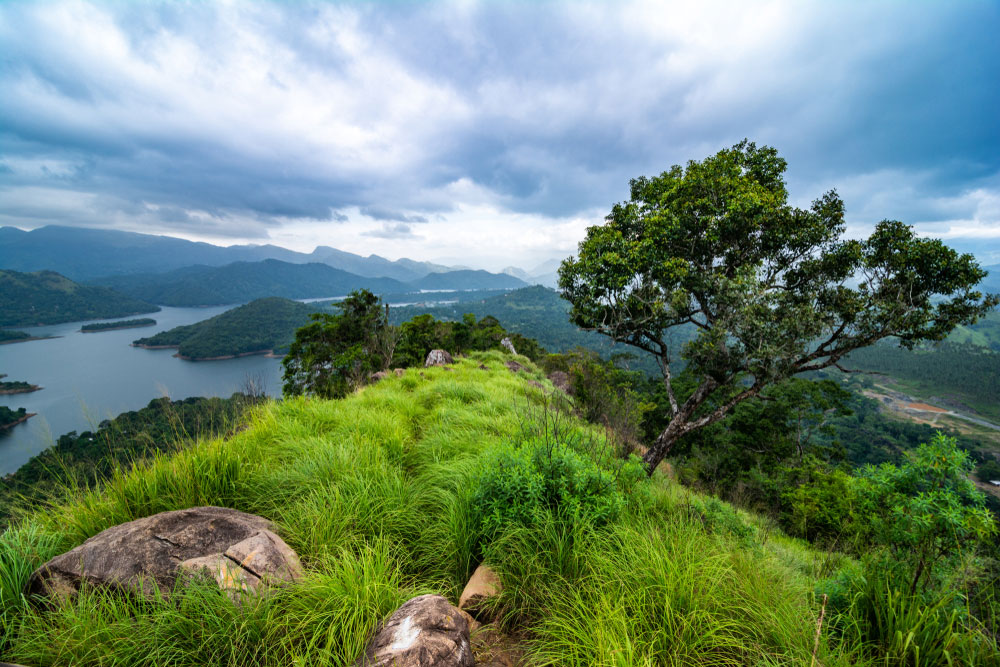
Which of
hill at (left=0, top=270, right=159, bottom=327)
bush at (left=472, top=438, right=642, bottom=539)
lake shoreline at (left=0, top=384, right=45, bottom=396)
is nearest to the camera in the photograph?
bush at (left=472, top=438, right=642, bottom=539)

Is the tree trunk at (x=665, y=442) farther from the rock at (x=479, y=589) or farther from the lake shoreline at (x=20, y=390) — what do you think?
the lake shoreline at (x=20, y=390)

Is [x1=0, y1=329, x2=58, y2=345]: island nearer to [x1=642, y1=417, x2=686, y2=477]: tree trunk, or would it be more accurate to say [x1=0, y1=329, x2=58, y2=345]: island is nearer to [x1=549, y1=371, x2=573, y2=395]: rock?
[x1=549, y1=371, x2=573, y2=395]: rock

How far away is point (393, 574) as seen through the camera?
8.70ft

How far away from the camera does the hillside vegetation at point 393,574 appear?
2057 mm

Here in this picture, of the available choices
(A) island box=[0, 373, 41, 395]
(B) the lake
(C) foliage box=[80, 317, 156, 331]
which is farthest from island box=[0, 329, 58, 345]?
(A) island box=[0, 373, 41, 395]

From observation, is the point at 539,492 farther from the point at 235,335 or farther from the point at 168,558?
the point at 235,335

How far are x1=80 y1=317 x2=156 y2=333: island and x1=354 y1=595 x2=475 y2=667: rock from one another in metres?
208

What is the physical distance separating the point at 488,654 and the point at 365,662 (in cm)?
84

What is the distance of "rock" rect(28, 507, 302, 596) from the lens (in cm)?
239

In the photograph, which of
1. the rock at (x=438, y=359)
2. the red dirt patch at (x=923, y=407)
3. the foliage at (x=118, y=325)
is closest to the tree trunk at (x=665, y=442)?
the rock at (x=438, y=359)

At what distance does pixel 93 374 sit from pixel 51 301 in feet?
436

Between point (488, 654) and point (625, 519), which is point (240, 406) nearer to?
point (488, 654)

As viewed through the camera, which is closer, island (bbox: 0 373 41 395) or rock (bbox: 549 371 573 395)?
rock (bbox: 549 371 573 395)

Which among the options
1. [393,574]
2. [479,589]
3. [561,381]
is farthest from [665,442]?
[561,381]
